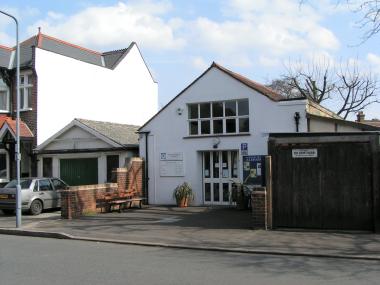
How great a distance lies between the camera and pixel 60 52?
1113 inches

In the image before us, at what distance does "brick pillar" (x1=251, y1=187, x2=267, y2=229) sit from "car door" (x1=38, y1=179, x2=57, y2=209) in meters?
9.73

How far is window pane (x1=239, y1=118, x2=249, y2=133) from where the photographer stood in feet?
70.3

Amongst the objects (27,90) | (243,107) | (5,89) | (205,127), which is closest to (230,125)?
(243,107)

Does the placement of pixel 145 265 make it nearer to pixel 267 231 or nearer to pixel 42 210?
pixel 267 231

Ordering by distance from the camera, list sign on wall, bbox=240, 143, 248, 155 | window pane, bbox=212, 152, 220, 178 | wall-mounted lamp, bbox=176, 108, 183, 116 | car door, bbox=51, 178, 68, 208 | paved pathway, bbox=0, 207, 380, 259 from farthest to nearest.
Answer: wall-mounted lamp, bbox=176, 108, 183, 116 → window pane, bbox=212, 152, 220, 178 → car door, bbox=51, 178, 68, 208 → sign on wall, bbox=240, 143, 248, 155 → paved pathway, bbox=0, 207, 380, 259

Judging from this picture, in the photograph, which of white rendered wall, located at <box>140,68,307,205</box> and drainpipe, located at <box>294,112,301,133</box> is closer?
drainpipe, located at <box>294,112,301,133</box>

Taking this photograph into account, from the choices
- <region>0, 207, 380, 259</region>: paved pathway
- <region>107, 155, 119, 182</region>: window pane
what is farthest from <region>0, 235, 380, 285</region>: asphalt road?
<region>107, 155, 119, 182</region>: window pane

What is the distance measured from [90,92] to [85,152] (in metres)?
5.41

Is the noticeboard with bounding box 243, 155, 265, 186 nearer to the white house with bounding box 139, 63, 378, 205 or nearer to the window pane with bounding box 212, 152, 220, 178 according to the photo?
the white house with bounding box 139, 63, 378, 205

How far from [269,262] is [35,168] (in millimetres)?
18240

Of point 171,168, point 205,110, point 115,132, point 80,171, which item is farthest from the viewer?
point 115,132

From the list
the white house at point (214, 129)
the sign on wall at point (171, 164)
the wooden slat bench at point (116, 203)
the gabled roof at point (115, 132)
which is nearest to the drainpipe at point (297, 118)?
the white house at point (214, 129)

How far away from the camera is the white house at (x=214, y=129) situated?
20812mm

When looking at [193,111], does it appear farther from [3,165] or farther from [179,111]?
[3,165]
